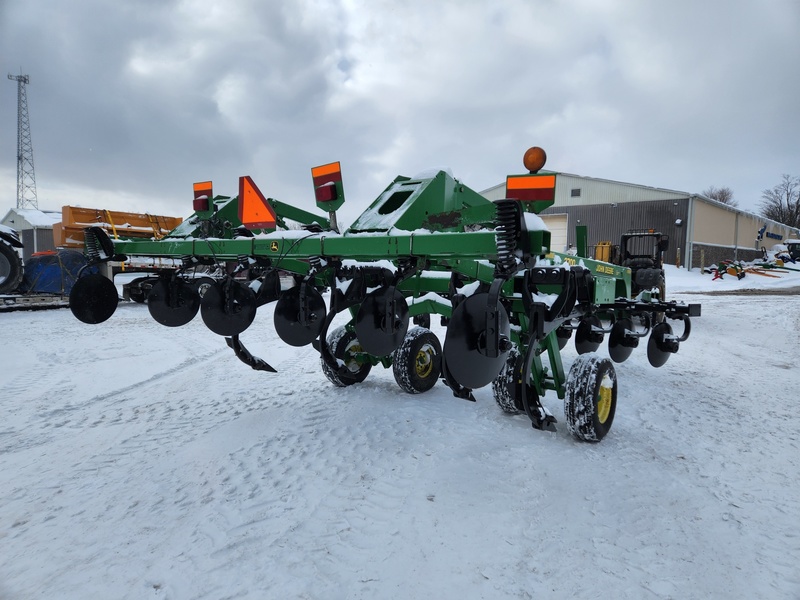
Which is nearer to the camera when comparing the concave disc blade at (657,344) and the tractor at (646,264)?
the concave disc blade at (657,344)

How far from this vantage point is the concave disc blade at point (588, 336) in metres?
4.64

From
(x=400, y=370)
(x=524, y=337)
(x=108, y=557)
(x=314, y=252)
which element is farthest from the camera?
(x=400, y=370)

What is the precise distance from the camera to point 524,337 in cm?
328

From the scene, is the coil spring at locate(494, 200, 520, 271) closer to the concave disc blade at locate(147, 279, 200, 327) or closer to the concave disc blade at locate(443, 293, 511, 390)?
the concave disc blade at locate(443, 293, 511, 390)

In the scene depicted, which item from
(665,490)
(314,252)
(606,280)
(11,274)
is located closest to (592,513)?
(665,490)

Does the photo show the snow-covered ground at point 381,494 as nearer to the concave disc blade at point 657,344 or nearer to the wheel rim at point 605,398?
the wheel rim at point 605,398

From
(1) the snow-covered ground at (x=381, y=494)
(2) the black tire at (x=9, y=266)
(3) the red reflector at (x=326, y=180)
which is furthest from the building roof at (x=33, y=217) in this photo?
(3) the red reflector at (x=326, y=180)

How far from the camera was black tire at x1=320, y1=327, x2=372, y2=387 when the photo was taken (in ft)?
13.9

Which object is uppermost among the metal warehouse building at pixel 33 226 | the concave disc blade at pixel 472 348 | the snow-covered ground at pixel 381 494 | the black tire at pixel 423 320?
the metal warehouse building at pixel 33 226

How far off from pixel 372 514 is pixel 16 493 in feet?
6.14

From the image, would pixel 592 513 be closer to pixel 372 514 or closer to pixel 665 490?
pixel 665 490

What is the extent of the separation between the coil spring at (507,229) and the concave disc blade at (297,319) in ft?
5.13

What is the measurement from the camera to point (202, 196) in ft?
12.9

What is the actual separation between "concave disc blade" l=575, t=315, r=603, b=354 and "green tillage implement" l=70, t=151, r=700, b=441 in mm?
85
